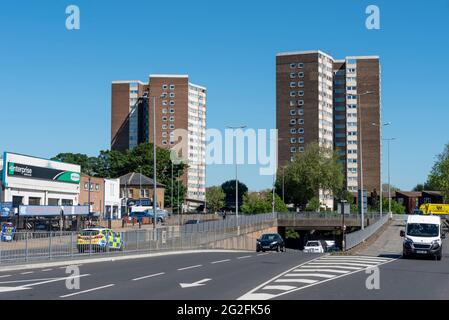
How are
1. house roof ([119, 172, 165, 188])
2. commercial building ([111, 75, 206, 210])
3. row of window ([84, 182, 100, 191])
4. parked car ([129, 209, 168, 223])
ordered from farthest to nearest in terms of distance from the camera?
commercial building ([111, 75, 206, 210]) < house roof ([119, 172, 165, 188]) < parked car ([129, 209, 168, 223]) < row of window ([84, 182, 100, 191])

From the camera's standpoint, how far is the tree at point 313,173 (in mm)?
102812

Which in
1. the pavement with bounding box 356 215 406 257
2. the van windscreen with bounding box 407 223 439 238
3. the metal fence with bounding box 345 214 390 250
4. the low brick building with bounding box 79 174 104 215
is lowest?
the pavement with bounding box 356 215 406 257

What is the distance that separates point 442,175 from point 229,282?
93.2 metres

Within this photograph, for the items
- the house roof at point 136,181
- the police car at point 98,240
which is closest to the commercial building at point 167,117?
the house roof at point 136,181

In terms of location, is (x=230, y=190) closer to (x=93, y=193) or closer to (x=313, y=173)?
(x=313, y=173)

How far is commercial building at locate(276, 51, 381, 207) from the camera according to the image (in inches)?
5325

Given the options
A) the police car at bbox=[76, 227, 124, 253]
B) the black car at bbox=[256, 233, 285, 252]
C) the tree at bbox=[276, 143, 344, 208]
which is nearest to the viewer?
the police car at bbox=[76, 227, 124, 253]

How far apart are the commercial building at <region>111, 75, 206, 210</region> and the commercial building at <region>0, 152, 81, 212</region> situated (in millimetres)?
72263

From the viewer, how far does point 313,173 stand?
102m

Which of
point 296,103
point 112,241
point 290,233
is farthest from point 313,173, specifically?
point 112,241

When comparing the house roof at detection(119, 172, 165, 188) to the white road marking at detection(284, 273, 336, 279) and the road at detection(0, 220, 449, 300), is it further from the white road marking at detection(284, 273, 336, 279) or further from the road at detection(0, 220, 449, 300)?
the white road marking at detection(284, 273, 336, 279)

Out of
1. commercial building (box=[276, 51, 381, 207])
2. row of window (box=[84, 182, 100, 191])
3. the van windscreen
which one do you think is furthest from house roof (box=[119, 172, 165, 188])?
the van windscreen
